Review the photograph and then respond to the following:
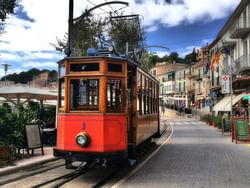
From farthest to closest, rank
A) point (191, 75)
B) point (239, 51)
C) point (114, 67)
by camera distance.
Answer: point (191, 75) < point (239, 51) < point (114, 67)

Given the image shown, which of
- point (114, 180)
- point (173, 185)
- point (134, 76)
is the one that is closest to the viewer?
point (173, 185)

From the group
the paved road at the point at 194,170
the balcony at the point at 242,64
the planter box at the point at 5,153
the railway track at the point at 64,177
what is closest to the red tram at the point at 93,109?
the railway track at the point at 64,177

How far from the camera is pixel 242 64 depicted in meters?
36.1

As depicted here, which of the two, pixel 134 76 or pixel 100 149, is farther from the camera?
pixel 134 76

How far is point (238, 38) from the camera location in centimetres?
3931

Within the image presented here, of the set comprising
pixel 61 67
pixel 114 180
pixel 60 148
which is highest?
pixel 61 67

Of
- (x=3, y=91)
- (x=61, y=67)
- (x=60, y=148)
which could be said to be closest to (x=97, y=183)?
(x=60, y=148)

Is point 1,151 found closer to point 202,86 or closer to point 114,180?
point 114,180

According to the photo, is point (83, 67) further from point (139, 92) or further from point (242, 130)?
point (242, 130)

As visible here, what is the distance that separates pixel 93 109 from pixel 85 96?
A: 0.49 meters

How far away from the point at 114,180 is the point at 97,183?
642mm

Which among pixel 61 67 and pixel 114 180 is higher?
pixel 61 67

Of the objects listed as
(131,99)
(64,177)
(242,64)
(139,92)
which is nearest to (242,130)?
(139,92)

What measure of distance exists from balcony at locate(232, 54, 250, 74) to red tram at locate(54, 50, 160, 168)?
1032 inches
